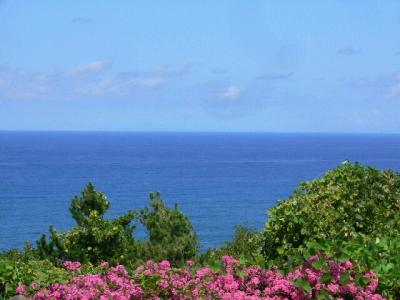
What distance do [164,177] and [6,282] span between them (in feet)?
474

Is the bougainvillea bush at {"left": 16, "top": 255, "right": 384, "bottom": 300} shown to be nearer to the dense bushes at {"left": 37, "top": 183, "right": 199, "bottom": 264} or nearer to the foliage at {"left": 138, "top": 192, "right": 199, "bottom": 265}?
the foliage at {"left": 138, "top": 192, "right": 199, "bottom": 265}

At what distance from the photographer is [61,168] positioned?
17350cm

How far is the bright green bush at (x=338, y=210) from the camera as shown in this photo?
13906 mm

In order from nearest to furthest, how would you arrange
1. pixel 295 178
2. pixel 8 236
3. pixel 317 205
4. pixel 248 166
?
1. pixel 317 205
2. pixel 8 236
3. pixel 295 178
4. pixel 248 166

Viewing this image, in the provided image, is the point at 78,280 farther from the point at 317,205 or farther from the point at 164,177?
the point at 164,177

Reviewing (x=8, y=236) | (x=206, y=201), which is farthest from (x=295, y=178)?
(x=8, y=236)

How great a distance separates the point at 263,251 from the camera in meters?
14.9

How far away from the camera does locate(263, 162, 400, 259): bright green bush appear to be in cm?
1391

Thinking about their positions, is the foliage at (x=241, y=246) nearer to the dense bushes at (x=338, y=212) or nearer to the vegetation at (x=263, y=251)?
Answer: the vegetation at (x=263, y=251)

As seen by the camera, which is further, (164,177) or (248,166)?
(248,166)

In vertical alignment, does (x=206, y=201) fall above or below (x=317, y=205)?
below

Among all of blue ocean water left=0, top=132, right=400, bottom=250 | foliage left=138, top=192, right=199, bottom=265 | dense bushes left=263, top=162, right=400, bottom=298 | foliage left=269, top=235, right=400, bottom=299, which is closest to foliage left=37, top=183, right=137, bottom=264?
foliage left=138, top=192, right=199, bottom=265

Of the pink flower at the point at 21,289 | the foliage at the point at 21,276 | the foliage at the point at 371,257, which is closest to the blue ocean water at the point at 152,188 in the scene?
the foliage at the point at 21,276

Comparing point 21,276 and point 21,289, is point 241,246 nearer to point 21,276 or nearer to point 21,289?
point 21,276
